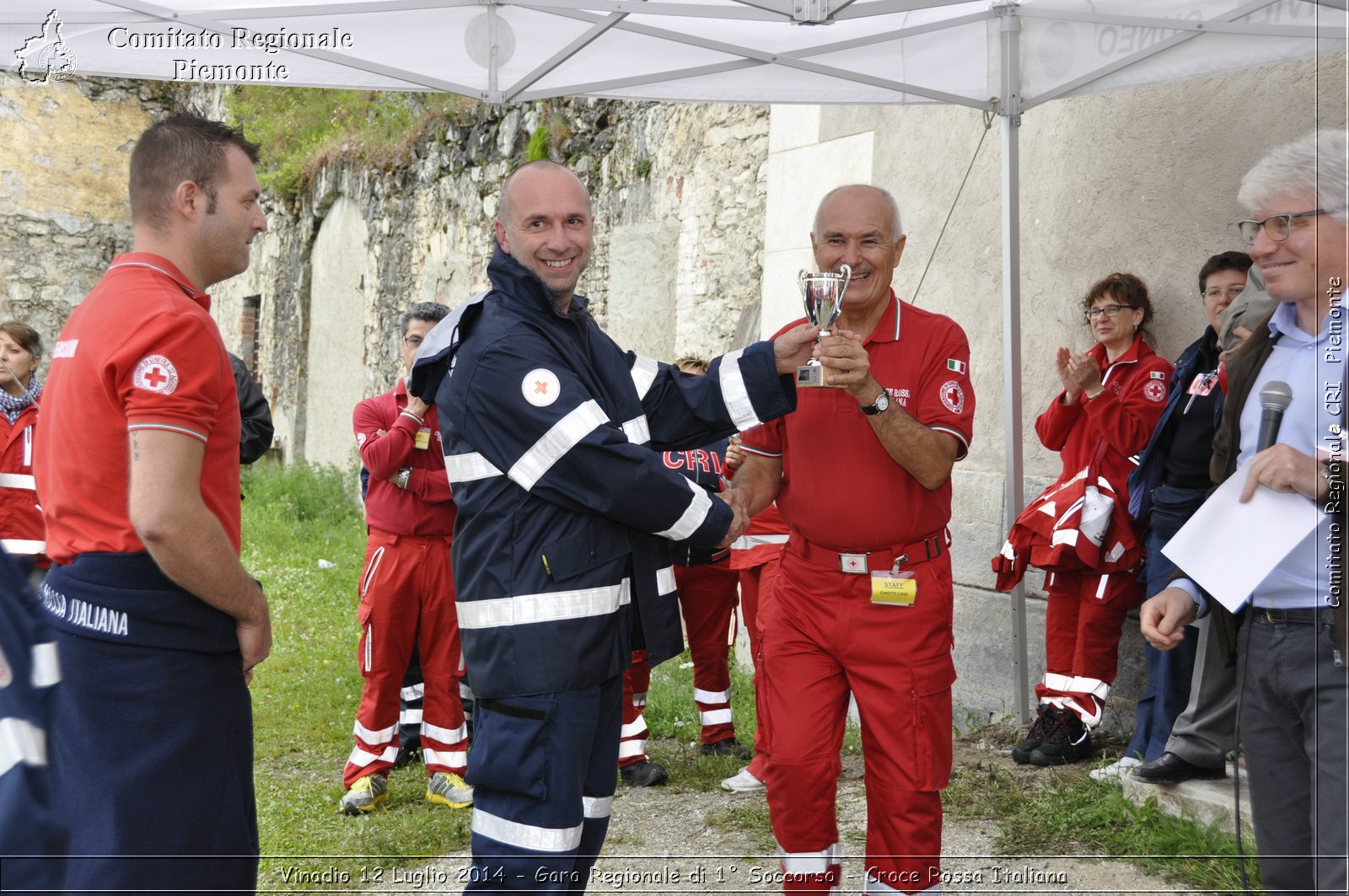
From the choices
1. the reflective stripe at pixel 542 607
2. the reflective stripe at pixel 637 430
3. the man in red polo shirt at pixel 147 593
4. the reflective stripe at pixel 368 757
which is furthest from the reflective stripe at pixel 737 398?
the reflective stripe at pixel 368 757

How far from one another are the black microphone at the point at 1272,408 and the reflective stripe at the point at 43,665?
2.44 meters

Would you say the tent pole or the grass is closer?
the grass

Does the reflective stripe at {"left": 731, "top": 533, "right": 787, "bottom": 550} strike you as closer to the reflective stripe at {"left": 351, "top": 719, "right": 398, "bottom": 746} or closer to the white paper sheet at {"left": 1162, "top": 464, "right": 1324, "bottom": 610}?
the reflective stripe at {"left": 351, "top": 719, "right": 398, "bottom": 746}

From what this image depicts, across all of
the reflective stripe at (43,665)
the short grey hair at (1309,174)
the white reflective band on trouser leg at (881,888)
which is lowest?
the white reflective band on trouser leg at (881,888)

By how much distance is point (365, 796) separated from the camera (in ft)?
17.6

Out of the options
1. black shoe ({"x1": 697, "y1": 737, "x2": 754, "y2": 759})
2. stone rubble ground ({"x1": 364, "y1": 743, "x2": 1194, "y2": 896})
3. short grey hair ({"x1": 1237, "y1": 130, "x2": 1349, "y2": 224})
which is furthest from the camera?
black shoe ({"x1": 697, "y1": 737, "x2": 754, "y2": 759})

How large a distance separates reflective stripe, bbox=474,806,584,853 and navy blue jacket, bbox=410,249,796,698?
35 cm

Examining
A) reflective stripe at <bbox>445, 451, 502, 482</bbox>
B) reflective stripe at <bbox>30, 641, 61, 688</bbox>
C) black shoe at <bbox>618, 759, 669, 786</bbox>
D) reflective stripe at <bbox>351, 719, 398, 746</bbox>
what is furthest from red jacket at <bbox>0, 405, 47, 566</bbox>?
reflective stripe at <bbox>30, 641, 61, 688</bbox>

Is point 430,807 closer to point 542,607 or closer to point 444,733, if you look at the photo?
point 444,733

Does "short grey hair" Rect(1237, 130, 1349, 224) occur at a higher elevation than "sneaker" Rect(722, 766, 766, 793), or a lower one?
higher

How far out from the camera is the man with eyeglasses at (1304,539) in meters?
2.46

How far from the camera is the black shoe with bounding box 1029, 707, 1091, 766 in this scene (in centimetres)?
532

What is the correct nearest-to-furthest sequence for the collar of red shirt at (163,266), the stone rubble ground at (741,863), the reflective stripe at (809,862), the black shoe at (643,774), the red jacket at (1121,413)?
the collar of red shirt at (163,266), the reflective stripe at (809,862), the stone rubble ground at (741,863), the red jacket at (1121,413), the black shoe at (643,774)

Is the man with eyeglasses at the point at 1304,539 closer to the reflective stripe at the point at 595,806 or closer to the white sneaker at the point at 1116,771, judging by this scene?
the reflective stripe at the point at 595,806
